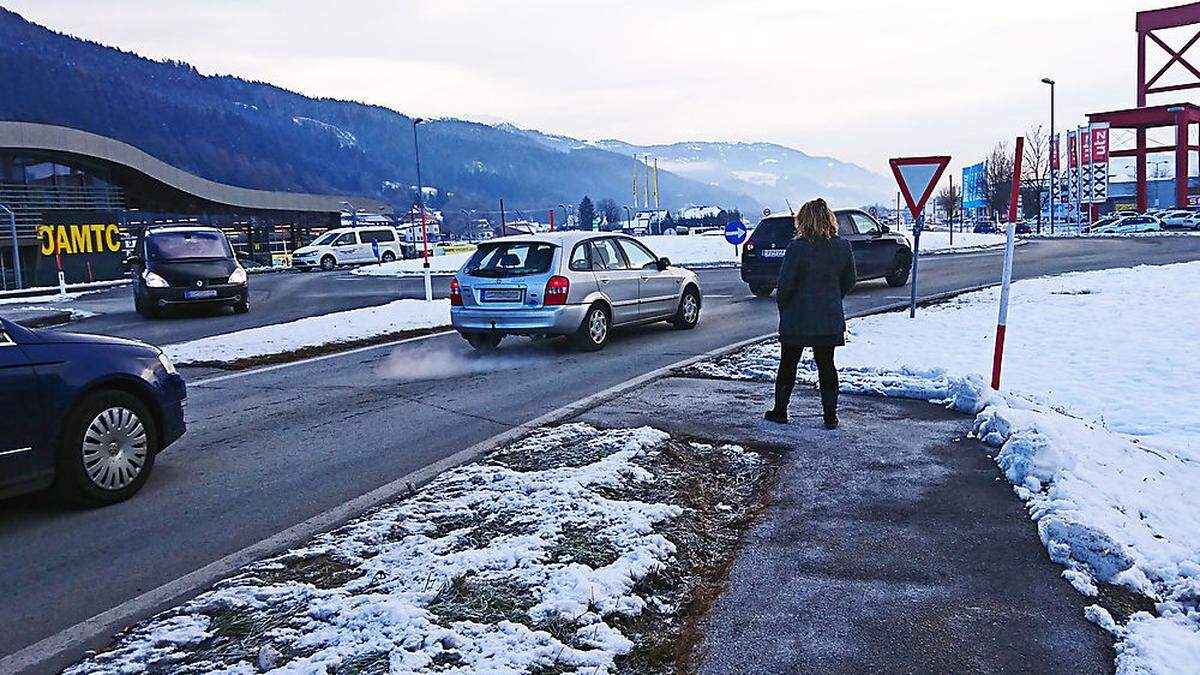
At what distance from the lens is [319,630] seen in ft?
12.1

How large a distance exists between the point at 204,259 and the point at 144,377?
14.6 meters

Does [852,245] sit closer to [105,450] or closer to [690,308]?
[690,308]

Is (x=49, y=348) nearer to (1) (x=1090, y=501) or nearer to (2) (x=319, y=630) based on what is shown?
(2) (x=319, y=630)

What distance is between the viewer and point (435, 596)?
3.97 meters

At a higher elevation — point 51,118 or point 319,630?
point 51,118

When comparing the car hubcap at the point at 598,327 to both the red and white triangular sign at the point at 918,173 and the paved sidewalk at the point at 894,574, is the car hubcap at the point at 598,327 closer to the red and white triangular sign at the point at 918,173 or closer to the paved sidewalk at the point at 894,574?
the red and white triangular sign at the point at 918,173

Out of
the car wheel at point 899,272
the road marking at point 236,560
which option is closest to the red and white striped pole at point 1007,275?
the road marking at point 236,560

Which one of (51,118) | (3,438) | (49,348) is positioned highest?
(51,118)

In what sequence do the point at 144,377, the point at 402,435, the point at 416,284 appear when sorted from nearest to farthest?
the point at 144,377
the point at 402,435
the point at 416,284

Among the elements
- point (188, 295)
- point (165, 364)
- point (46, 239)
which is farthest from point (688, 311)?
point (46, 239)

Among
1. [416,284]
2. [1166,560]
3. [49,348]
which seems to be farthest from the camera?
[416,284]

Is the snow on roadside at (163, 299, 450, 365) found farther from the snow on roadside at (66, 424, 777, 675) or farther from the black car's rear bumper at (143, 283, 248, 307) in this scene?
the snow on roadside at (66, 424, 777, 675)

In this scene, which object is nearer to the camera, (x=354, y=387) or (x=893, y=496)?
(x=893, y=496)

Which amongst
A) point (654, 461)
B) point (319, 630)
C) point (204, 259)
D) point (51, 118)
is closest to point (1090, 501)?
point (654, 461)
